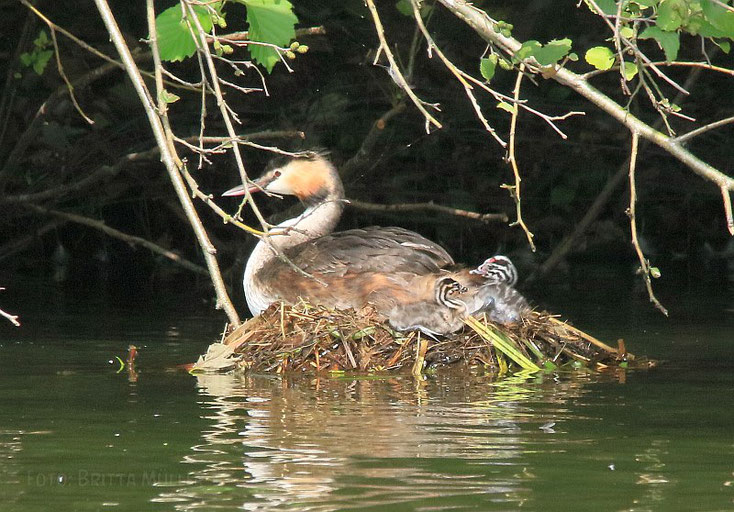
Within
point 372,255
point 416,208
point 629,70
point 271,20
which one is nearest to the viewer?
point 629,70

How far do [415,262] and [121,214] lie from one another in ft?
26.3

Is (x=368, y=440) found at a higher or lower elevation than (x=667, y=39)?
lower

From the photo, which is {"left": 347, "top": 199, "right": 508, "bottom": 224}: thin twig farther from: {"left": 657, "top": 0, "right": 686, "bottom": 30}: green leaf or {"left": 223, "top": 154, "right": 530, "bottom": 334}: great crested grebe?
{"left": 657, "top": 0, "right": 686, "bottom": 30}: green leaf

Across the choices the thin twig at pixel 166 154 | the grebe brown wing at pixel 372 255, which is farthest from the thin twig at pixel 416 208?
the thin twig at pixel 166 154

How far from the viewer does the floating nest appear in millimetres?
7625

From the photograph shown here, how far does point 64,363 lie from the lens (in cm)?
805

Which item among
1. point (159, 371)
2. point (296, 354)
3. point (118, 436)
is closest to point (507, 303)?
point (296, 354)

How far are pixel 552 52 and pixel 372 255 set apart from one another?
3520 mm

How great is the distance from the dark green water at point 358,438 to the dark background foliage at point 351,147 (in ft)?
11.6

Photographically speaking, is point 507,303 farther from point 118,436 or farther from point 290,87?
point 290,87

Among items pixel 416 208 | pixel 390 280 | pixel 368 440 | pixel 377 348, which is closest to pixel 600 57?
pixel 368 440

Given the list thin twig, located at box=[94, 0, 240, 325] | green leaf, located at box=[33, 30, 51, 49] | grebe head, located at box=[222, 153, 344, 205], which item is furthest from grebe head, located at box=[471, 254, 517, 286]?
green leaf, located at box=[33, 30, 51, 49]

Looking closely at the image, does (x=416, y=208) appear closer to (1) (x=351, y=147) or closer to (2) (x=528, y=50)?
(1) (x=351, y=147)

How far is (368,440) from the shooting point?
5.32m
